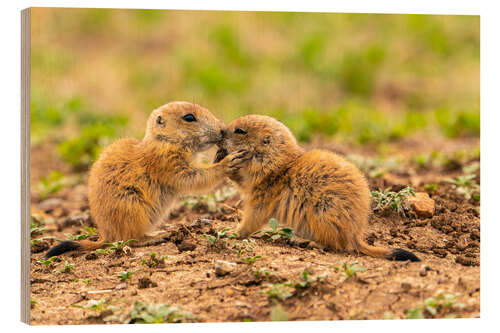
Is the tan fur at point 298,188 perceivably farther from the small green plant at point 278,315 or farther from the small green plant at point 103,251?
the small green plant at point 103,251

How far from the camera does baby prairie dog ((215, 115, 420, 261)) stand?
5.27 metres

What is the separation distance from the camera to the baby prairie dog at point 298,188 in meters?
5.27

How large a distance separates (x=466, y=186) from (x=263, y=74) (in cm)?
489

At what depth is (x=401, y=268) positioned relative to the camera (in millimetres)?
5074

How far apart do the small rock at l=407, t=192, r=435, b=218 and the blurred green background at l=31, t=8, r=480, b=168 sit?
7.72 ft

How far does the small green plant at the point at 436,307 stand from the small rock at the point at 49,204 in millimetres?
4981

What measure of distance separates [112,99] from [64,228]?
15.3 ft

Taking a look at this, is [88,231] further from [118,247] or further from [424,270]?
[424,270]

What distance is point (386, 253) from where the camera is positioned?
5.27m

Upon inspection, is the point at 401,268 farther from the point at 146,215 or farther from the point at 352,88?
the point at 352,88

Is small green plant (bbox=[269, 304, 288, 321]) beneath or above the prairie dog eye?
beneath

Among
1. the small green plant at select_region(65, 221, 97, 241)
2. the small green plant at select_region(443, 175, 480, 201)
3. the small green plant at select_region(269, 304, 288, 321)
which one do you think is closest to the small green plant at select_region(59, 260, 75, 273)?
the small green plant at select_region(65, 221, 97, 241)

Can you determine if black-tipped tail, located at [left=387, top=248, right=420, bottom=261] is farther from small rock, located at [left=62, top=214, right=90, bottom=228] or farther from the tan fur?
small rock, located at [left=62, top=214, right=90, bottom=228]
